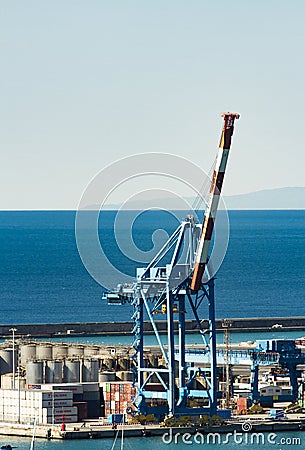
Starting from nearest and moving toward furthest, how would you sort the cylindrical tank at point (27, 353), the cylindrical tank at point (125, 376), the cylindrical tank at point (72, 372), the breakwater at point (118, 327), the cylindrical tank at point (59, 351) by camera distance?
the cylindrical tank at point (72, 372), the cylindrical tank at point (125, 376), the cylindrical tank at point (59, 351), the cylindrical tank at point (27, 353), the breakwater at point (118, 327)

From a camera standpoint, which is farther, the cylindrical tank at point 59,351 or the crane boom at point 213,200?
the cylindrical tank at point 59,351

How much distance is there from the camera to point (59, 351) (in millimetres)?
81188

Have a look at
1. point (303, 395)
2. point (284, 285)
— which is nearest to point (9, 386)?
point (303, 395)

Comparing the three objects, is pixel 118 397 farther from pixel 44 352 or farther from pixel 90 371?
pixel 44 352

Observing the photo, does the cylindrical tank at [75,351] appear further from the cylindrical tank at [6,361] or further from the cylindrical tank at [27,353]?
the cylindrical tank at [6,361]

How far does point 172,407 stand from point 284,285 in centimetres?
9660

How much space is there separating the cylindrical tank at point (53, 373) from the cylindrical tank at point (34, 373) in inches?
13.4

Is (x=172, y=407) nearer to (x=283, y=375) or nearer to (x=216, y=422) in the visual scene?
(x=216, y=422)

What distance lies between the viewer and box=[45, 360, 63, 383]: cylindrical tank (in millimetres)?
73688

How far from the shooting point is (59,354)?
8069 cm

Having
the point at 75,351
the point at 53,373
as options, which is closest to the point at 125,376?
the point at 53,373

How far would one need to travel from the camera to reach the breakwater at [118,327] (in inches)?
4328

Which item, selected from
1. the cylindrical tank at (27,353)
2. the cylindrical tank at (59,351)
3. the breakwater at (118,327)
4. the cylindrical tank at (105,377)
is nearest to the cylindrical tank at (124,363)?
the cylindrical tank at (105,377)

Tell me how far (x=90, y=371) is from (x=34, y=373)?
8.30 feet
